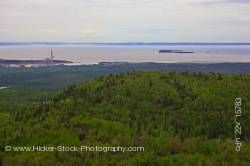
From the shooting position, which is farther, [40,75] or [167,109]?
[40,75]

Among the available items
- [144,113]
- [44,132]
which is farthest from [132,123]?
[44,132]

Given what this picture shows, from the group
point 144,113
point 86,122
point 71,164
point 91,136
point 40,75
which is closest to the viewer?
point 71,164

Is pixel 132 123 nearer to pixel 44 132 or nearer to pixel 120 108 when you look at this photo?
pixel 120 108

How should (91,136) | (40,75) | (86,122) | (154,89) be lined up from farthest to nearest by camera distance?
(40,75)
(154,89)
(86,122)
(91,136)

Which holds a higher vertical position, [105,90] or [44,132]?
[105,90]

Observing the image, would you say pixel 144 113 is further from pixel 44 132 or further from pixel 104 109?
pixel 44 132

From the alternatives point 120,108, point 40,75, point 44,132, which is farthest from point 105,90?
point 40,75
